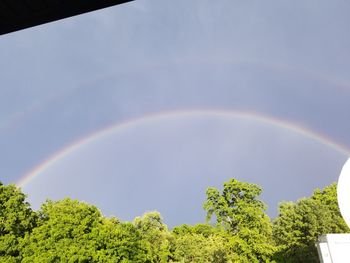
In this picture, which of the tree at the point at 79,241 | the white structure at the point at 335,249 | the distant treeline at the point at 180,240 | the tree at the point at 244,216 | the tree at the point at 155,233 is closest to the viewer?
the white structure at the point at 335,249

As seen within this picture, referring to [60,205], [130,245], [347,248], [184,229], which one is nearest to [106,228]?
[130,245]

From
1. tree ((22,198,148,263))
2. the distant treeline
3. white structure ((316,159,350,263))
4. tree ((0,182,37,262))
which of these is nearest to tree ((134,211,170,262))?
the distant treeline

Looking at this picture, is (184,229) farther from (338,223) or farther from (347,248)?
(347,248)

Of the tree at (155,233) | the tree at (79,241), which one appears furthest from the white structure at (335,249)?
the tree at (155,233)

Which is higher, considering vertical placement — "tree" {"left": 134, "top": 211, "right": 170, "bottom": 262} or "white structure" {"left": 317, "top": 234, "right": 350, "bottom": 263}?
"tree" {"left": 134, "top": 211, "right": 170, "bottom": 262}

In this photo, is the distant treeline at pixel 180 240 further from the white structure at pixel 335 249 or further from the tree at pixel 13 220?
the white structure at pixel 335 249

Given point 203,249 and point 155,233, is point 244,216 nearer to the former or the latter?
point 203,249

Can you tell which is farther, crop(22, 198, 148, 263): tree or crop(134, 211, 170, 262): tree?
crop(134, 211, 170, 262): tree

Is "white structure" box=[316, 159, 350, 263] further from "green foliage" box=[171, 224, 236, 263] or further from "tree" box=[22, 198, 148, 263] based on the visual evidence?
"green foliage" box=[171, 224, 236, 263]

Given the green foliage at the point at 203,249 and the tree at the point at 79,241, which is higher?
the green foliage at the point at 203,249

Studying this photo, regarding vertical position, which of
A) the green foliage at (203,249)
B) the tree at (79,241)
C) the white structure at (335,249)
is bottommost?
the white structure at (335,249)

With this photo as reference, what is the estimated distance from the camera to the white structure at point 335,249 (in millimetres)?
6371

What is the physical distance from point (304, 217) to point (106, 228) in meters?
21.0

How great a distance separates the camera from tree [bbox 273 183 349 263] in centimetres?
3884
